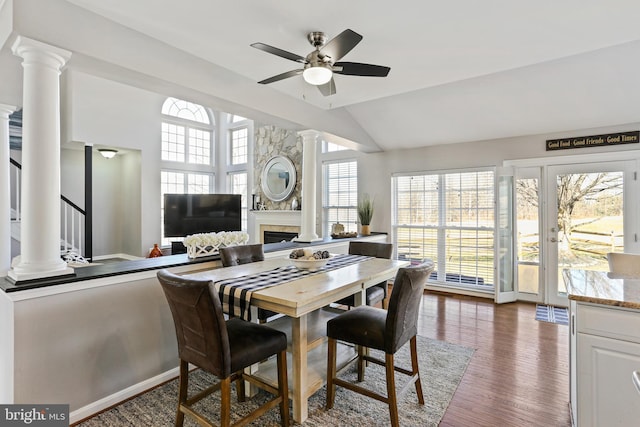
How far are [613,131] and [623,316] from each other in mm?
3595

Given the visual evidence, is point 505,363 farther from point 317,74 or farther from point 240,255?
point 317,74

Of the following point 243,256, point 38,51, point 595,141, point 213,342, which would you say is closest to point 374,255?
point 243,256

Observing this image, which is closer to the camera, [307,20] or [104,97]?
[307,20]

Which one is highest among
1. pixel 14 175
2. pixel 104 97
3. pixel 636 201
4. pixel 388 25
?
pixel 104 97

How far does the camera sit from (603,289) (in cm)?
175

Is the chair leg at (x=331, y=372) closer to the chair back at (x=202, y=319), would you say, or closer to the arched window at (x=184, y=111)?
the chair back at (x=202, y=319)

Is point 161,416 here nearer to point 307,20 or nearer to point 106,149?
point 307,20

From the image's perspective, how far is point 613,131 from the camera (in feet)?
13.1

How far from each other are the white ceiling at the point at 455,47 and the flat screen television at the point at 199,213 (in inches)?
131

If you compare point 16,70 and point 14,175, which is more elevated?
point 16,70

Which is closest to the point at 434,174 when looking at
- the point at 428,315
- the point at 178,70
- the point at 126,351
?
the point at 428,315

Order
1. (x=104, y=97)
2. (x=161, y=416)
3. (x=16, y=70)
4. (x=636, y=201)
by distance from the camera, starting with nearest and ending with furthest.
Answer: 1. (x=161, y=416)
2. (x=16, y=70)
3. (x=636, y=201)
4. (x=104, y=97)

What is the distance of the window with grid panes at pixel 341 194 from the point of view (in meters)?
5.98

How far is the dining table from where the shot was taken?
1.86m
